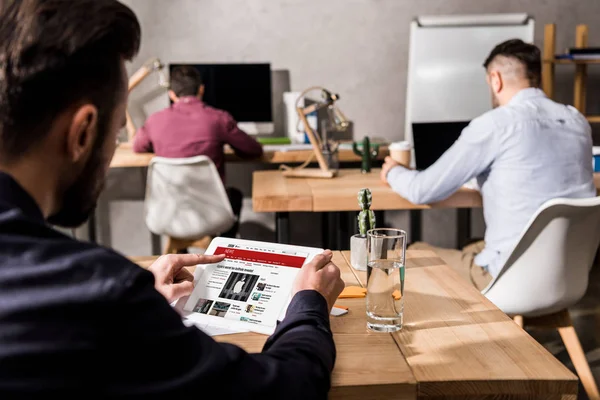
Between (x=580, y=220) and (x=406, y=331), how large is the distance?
1.02m

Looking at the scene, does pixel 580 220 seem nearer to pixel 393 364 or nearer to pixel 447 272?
pixel 447 272

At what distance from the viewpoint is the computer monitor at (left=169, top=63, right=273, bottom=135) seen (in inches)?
161

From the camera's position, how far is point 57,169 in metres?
0.73

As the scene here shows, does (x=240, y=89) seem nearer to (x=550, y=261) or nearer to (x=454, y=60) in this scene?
(x=454, y=60)

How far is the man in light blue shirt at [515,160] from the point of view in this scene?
225 cm

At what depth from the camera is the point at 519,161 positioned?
2.25 metres

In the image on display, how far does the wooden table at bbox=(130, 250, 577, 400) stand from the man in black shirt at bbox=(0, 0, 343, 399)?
0.44 feet

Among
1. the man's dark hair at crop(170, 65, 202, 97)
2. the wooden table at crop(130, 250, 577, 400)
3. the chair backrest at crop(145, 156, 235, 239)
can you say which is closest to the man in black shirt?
the wooden table at crop(130, 250, 577, 400)

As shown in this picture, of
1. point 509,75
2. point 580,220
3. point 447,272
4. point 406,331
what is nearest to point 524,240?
point 580,220

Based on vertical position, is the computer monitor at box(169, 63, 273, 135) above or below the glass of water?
above

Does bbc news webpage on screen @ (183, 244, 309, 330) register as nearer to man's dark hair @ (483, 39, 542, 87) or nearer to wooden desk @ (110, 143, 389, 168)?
man's dark hair @ (483, 39, 542, 87)

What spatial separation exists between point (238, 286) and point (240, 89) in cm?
305

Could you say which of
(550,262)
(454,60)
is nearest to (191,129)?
(454,60)

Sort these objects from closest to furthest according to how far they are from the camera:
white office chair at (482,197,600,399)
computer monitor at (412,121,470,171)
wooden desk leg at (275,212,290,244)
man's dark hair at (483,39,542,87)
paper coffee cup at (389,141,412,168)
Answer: white office chair at (482,197,600,399) → man's dark hair at (483,39,542,87) → wooden desk leg at (275,212,290,244) → paper coffee cup at (389,141,412,168) → computer monitor at (412,121,470,171)
